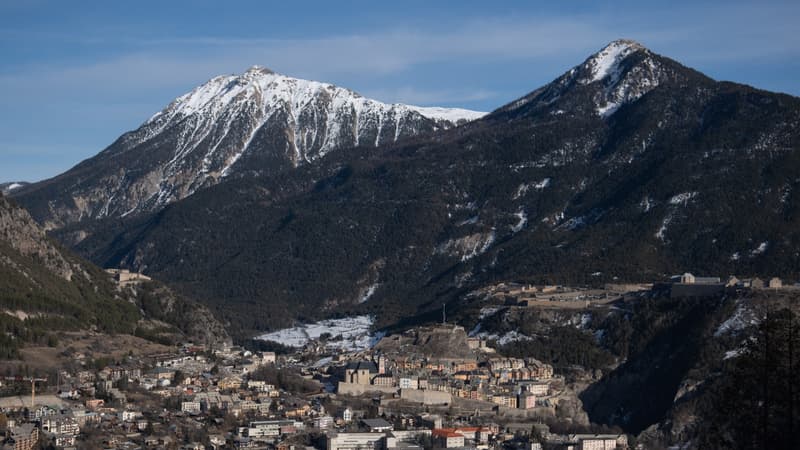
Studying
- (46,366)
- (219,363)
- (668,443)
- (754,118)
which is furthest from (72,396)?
(754,118)

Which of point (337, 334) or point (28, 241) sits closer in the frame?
point (28, 241)

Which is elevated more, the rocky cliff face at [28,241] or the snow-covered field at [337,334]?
the rocky cliff face at [28,241]

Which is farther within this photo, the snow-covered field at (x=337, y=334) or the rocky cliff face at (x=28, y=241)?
the snow-covered field at (x=337, y=334)

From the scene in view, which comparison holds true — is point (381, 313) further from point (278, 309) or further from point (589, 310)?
point (589, 310)

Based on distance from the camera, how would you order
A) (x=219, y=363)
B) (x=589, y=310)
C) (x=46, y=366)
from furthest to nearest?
1. (x=589, y=310)
2. (x=219, y=363)
3. (x=46, y=366)

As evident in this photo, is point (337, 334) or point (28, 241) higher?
point (28, 241)

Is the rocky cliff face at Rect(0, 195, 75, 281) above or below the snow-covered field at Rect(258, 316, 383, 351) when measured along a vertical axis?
above

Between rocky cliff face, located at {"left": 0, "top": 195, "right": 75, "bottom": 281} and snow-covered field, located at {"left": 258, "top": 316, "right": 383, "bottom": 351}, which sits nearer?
rocky cliff face, located at {"left": 0, "top": 195, "right": 75, "bottom": 281}

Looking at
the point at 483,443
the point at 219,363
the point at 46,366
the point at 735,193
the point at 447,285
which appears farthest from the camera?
the point at 447,285
